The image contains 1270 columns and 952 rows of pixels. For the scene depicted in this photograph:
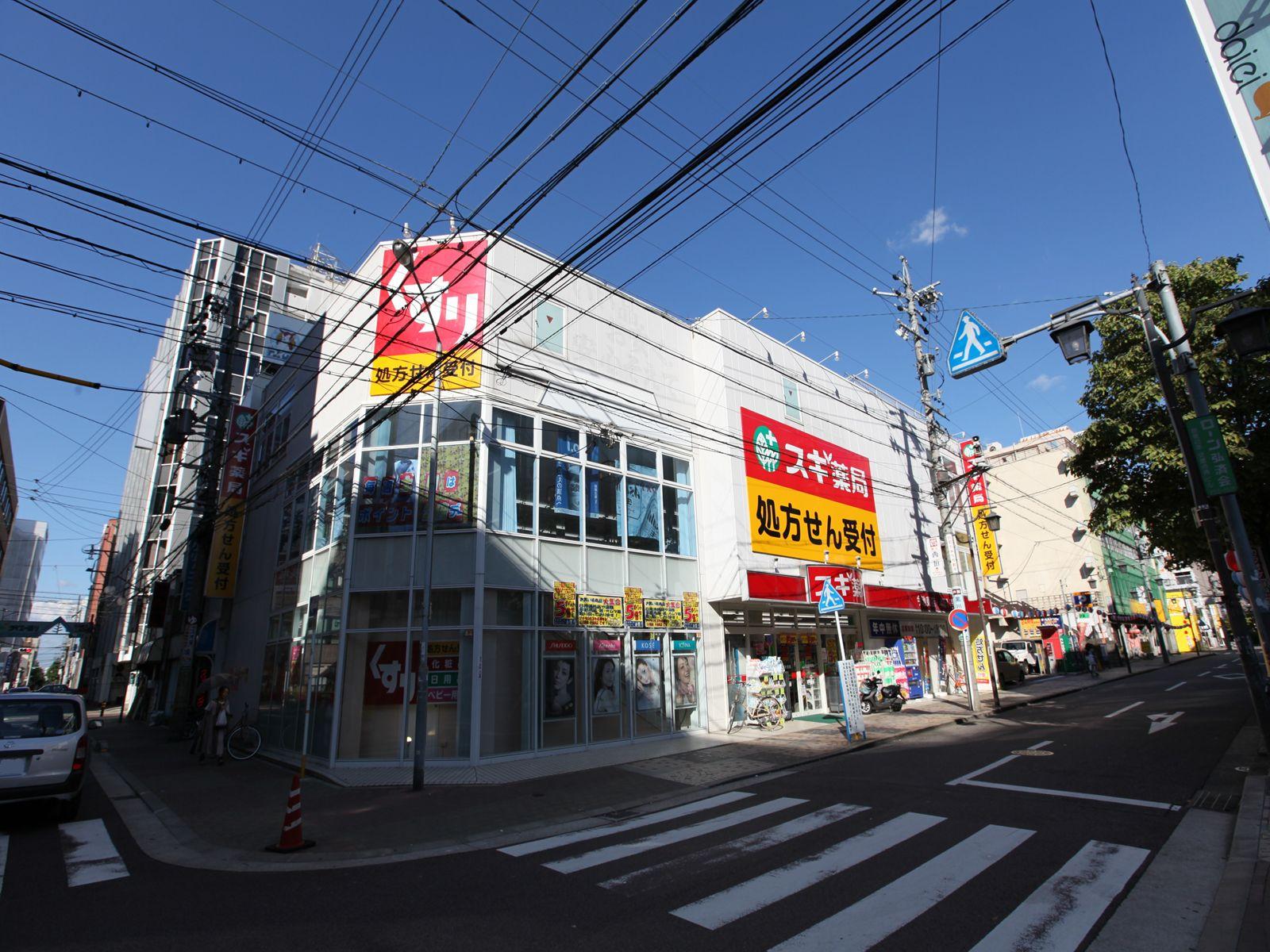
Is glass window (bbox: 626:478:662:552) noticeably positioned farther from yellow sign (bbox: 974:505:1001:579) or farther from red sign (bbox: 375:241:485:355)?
yellow sign (bbox: 974:505:1001:579)

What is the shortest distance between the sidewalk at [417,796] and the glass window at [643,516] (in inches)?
199

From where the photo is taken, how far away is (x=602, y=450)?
1611 centimetres

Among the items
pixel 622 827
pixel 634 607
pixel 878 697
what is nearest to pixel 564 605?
pixel 634 607

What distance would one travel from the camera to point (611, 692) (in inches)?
578

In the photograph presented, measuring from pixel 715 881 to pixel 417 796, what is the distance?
6.70 meters

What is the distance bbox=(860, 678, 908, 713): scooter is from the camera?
19.2 metres

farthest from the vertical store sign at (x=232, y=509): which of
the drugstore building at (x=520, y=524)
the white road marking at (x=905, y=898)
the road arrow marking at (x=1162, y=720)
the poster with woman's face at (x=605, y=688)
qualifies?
the road arrow marking at (x=1162, y=720)

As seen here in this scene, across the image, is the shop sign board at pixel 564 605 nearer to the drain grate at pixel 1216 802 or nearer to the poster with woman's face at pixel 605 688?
the poster with woman's face at pixel 605 688

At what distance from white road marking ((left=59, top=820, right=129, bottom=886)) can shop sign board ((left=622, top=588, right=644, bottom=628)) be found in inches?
397

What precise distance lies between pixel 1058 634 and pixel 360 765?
4493cm

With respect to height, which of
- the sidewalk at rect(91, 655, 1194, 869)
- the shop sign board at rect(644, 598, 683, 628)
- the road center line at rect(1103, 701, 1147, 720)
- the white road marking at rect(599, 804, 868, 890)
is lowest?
the sidewalk at rect(91, 655, 1194, 869)

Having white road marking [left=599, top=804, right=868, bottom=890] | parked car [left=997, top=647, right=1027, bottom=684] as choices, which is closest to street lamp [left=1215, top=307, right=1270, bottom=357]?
white road marking [left=599, top=804, right=868, bottom=890]

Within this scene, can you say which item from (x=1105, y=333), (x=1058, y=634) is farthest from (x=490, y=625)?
(x=1058, y=634)

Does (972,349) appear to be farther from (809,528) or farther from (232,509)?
(232,509)
